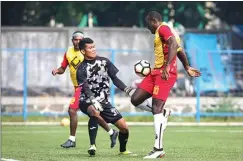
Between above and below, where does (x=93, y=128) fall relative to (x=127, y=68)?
below

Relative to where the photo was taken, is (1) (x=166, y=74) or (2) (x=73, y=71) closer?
(1) (x=166, y=74)

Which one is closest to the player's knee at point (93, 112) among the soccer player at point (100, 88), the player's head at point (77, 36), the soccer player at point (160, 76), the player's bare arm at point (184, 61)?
the soccer player at point (100, 88)

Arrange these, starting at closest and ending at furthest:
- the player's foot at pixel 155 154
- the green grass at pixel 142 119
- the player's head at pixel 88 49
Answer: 1. the player's foot at pixel 155 154
2. the player's head at pixel 88 49
3. the green grass at pixel 142 119

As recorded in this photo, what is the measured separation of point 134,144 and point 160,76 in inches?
159

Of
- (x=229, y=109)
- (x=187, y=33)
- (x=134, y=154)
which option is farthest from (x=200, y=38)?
(x=134, y=154)

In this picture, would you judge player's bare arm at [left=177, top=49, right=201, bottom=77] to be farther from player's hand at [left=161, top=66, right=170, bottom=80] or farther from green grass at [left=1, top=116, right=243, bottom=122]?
green grass at [left=1, top=116, right=243, bottom=122]

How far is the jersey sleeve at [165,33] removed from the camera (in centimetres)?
1465

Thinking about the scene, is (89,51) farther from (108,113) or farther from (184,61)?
(184,61)

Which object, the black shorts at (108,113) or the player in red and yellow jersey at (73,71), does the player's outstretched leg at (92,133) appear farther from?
the player in red and yellow jersey at (73,71)

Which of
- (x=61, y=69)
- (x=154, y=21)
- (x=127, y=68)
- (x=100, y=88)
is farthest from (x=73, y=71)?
(x=127, y=68)

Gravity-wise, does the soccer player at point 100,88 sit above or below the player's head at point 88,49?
below

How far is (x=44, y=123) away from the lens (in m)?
28.2

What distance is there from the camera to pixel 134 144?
60.7 feet

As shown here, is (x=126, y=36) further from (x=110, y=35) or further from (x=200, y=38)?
(x=200, y=38)
